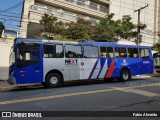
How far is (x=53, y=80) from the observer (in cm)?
1338

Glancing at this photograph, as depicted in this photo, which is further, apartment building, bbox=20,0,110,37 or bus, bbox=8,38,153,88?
apartment building, bbox=20,0,110,37

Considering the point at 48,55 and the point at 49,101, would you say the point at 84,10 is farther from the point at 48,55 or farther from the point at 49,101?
the point at 49,101

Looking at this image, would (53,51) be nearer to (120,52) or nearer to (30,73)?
(30,73)

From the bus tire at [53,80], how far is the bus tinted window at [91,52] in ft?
7.92

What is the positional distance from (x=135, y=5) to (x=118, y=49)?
1192 inches

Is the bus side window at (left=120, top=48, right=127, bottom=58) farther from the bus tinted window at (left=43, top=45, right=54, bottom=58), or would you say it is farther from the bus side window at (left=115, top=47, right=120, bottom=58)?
the bus tinted window at (left=43, top=45, right=54, bottom=58)

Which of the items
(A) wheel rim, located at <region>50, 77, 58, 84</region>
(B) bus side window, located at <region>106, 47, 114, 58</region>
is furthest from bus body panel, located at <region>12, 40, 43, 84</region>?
(B) bus side window, located at <region>106, 47, 114, 58</region>

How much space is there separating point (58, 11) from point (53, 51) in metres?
20.6

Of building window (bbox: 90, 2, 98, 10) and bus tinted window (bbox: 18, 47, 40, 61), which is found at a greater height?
building window (bbox: 90, 2, 98, 10)

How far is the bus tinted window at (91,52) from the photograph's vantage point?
1480 cm

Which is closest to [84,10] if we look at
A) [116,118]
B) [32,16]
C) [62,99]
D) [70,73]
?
[32,16]

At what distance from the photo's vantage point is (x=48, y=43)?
13219 mm

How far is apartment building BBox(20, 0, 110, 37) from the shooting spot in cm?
2888

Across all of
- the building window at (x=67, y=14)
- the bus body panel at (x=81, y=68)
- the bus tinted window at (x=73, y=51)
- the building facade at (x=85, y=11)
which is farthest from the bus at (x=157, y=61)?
the bus tinted window at (x=73, y=51)
